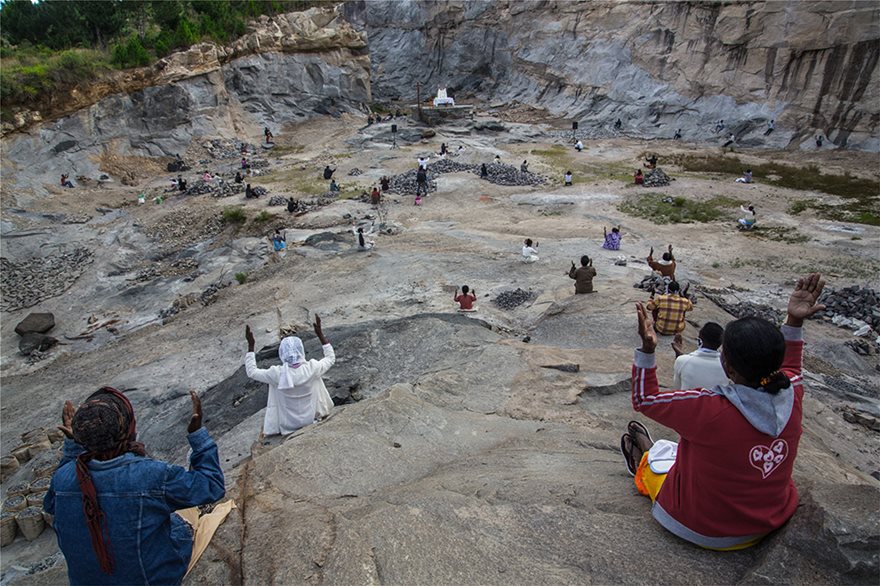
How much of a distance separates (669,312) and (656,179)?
19657mm

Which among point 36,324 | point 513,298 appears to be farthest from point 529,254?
point 36,324

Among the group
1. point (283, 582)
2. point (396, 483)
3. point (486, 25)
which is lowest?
point (396, 483)

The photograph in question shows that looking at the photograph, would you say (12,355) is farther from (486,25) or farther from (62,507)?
(486,25)

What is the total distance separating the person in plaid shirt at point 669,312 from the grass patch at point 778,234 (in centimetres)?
1282

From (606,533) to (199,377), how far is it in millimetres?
10585

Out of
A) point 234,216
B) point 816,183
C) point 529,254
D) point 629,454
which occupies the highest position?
point 629,454

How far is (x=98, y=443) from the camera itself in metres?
2.83

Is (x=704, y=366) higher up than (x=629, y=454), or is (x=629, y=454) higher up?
(x=704, y=366)

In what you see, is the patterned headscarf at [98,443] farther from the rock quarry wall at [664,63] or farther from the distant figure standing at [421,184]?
the rock quarry wall at [664,63]

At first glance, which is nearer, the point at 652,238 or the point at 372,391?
the point at 372,391

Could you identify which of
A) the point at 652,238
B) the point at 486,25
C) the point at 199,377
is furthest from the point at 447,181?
the point at 486,25

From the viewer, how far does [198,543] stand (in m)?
3.69

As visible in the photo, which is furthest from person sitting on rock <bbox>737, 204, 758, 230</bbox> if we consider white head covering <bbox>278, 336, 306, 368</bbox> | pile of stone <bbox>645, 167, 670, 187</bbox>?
white head covering <bbox>278, 336, 306, 368</bbox>

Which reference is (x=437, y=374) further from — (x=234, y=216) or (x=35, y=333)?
(x=234, y=216)
